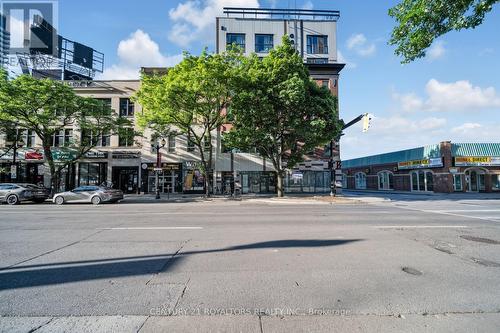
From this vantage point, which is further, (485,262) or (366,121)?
(366,121)

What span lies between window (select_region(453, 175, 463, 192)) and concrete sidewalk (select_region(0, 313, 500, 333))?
35.9m

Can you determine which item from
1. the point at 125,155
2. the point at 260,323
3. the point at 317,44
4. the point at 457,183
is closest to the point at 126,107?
the point at 125,155

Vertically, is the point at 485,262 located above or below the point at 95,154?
below

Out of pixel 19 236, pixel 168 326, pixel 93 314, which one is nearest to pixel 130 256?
pixel 93 314

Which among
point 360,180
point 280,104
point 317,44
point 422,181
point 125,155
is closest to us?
point 280,104

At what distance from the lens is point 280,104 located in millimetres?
22531

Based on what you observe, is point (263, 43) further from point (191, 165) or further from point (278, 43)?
point (191, 165)

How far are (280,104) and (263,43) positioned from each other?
16630 millimetres

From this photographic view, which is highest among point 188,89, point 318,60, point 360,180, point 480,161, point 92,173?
point 318,60

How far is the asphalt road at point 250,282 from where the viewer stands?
127 inches

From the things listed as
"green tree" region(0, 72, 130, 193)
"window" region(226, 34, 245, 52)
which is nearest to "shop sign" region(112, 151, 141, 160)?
"green tree" region(0, 72, 130, 193)

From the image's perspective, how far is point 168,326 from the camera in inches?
122

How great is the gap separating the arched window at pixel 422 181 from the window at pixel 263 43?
85.8ft

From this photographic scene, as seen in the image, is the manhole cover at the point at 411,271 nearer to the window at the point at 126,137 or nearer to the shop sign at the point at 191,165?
the window at the point at 126,137
